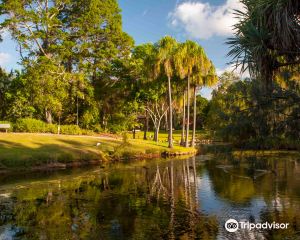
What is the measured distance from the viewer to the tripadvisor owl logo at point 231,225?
17.3 metres

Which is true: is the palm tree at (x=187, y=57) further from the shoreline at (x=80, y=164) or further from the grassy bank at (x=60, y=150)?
the shoreline at (x=80, y=164)

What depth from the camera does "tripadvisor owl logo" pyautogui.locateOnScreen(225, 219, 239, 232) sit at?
56.7 feet

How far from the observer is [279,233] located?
1644cm

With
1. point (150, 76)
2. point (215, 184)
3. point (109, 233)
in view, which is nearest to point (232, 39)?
point (109, 233)

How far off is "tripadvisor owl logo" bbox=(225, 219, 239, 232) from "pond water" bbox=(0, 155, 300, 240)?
0.25m

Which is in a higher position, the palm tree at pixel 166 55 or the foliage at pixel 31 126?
the palm tree at pixel 166 55

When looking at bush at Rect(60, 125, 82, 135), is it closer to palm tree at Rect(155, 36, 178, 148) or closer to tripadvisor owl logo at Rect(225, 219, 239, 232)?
palm tree at Rect(155, 36, 178, 148)


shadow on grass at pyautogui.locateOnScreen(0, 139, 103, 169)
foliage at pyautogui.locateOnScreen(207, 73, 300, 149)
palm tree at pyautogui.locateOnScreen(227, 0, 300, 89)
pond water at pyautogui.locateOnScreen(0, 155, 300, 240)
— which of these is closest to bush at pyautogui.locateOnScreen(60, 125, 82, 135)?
shadow on grass at pyautogui.locateOnScreen(0, 139, 103, 169)

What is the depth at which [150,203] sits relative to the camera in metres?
22.7

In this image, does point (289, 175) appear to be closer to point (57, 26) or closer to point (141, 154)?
point (141, 154)

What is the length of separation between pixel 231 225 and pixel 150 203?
19.8ft

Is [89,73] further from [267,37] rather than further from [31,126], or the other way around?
[267,37]

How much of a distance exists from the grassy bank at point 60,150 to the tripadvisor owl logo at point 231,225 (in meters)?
24.0

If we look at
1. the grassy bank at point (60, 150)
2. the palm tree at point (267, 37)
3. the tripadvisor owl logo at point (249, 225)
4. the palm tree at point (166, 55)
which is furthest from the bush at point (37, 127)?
the palm tree at point (267, 37)
